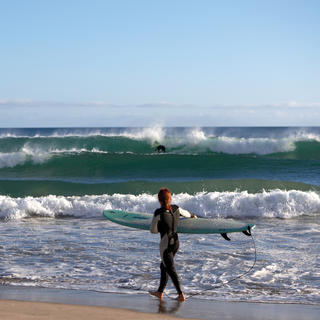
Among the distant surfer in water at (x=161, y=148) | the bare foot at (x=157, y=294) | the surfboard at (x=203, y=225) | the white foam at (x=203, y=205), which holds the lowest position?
the bare foot at (x=157, y=294)

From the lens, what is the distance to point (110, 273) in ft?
22.5

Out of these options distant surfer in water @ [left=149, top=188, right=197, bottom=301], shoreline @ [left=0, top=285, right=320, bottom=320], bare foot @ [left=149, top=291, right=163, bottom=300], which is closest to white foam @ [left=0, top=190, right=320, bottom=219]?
shoreline @ [left=0, top=285, right=320, bottom=320]

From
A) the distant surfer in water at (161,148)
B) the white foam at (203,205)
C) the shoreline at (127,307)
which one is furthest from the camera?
the distant surfer in water at (161,148)

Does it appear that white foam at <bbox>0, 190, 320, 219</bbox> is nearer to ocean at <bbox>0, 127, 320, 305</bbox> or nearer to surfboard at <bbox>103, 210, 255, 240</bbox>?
ocean at <bbox>0, 127, 320, 305</bbox>

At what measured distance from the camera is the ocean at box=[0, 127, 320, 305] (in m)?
6.48

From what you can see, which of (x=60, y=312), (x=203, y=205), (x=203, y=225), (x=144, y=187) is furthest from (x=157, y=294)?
(x=144, y=187)

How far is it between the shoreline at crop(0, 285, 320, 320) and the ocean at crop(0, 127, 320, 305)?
0.26 meters

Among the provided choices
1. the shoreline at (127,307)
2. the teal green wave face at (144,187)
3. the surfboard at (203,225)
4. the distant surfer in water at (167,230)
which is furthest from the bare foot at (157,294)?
the teal green wave face at (144,187)

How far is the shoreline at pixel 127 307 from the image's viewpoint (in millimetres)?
4977

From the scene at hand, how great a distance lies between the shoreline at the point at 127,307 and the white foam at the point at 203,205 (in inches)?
268

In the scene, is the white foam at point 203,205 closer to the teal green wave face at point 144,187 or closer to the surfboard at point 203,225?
the teal green wave face at point 144,187

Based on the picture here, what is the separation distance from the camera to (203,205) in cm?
1346

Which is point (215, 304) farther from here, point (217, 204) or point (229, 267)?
point (217, 204)

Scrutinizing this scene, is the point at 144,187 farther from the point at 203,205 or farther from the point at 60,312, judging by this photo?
the point at 60,312
